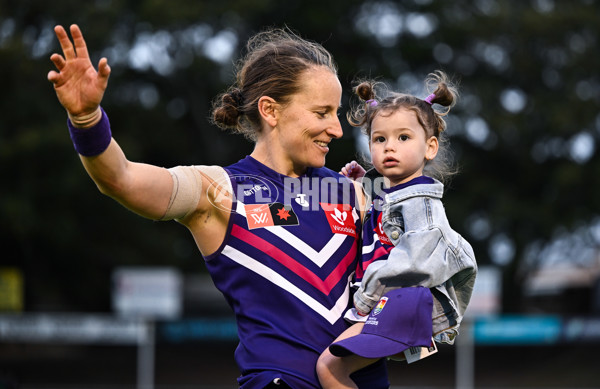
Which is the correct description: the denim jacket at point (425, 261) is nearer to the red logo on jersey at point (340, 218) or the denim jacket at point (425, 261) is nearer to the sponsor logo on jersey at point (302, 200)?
the red logo on jersey at point (340, 218)

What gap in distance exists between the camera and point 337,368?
2.56 metres

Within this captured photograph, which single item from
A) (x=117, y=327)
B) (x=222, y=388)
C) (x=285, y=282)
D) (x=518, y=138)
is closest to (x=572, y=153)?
(x=518, y=138)

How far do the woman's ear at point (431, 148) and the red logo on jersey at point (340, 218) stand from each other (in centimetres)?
35

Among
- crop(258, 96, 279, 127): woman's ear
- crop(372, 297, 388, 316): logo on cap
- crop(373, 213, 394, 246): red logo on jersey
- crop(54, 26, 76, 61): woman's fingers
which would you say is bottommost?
crop(372, 297, 388, 316): logo on cap

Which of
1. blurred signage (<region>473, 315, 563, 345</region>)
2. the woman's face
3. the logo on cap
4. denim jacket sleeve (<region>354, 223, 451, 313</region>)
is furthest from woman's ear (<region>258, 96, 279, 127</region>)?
blurred signage (<region>473, 315, 563, 345</region>)

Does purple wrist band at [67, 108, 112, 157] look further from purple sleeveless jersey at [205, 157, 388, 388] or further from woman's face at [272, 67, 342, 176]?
woman's face at [272, 67, 342, 176]

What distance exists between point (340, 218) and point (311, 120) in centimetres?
36

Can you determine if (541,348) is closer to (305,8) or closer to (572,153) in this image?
(572,153)

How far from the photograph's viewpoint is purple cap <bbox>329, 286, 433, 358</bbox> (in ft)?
8.25

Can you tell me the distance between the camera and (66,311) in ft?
73.7

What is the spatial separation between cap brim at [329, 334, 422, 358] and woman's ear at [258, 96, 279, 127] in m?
0.85

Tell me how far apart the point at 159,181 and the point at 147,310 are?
44.8ft

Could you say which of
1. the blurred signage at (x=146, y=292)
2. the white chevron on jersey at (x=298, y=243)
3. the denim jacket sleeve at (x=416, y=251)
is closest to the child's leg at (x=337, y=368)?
the denim jacket sleeve at (x=416, y=251)

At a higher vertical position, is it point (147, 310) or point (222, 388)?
point (147, 310)
